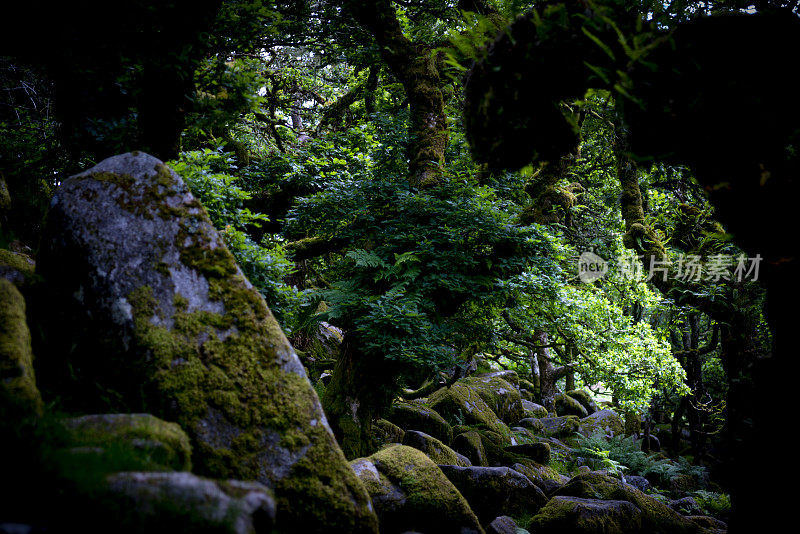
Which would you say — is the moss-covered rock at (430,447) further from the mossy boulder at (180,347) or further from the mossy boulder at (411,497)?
the mossy boulder at (180,347)

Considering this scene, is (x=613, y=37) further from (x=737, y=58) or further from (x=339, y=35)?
(x=339, y=35)

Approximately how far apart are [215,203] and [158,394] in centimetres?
228

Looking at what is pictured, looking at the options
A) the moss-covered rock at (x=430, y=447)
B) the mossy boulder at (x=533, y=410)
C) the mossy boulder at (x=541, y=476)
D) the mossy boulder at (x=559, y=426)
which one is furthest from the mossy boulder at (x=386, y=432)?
the mossy boulder at (x=533, y=410)

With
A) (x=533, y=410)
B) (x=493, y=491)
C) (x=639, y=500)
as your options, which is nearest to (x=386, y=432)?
(x=493, y=491)

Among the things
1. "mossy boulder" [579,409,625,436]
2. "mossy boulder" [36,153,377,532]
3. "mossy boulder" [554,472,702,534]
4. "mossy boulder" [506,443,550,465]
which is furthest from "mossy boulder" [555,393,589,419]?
"mossy boulder" [36,153,377,532]

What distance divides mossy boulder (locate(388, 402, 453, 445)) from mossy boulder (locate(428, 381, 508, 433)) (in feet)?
5.37

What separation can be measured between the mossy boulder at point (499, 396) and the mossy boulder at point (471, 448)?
478 cm

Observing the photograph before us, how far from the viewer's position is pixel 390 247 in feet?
23.9

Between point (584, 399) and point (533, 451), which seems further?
point (584, 399)

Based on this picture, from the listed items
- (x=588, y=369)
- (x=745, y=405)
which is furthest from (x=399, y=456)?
(x=588, y=369)

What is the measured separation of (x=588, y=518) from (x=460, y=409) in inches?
255

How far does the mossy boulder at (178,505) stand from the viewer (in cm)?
188

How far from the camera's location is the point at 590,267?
34.7ft

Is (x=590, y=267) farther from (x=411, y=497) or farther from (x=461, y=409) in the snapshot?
(x=411, y=497)
